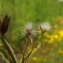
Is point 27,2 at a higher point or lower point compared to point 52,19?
higher

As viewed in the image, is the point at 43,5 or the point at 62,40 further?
the point at 43,5

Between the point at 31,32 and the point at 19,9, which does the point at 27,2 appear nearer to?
the point at 19,9

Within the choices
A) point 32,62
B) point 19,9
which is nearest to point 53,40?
point 32,62

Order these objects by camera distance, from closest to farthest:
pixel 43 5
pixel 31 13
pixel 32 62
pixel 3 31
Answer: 1. pixel 3 31
2. pixel 32 62
3. pixel 31 13
4. pixel 43 5

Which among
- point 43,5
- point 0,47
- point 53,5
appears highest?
point 0,47

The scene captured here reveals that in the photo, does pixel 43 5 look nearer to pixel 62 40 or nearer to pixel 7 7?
pixel 7 7

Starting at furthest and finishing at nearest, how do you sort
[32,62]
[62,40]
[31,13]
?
1. [31,13]
2. [62,40]
3. [32,62]

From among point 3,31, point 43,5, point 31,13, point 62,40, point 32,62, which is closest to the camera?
point 3,31

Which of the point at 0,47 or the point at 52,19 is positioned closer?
the point at 0,47

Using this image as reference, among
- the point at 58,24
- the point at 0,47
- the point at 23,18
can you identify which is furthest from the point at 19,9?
the point at 0,47
